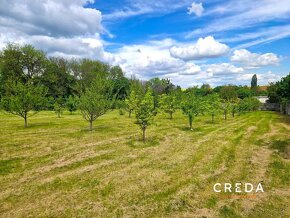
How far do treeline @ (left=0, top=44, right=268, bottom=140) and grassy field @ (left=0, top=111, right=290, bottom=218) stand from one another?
6.02 metres

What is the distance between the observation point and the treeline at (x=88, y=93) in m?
31.1

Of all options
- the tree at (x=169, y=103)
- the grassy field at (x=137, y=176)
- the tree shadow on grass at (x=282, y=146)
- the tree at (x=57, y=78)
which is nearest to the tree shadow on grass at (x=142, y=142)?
the grassy field at (x=137, y=176)

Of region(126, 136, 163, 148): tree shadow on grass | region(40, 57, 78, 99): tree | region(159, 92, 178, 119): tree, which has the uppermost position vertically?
region(40, 57, 78, 99): tree

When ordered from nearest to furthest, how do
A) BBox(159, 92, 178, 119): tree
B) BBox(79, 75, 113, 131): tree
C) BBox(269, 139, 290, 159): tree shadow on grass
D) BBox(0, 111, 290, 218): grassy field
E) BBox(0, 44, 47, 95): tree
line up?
BBox(0, 111, 290, 218): grassy field, BBox(269, 139, 290, 159): tree shadow on grass, BBox(79, 75, 113, 131): tree, BBox(159, 92, 178, 119): tree, BBox(0, 44, 47, 95): tree

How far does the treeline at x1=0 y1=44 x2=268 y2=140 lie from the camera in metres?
31.1

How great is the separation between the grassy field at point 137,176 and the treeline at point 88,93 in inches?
237

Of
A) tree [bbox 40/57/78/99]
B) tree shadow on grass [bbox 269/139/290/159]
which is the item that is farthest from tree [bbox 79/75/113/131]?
tree [bbox 40/57/78/99]

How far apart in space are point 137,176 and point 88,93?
18.1 metres

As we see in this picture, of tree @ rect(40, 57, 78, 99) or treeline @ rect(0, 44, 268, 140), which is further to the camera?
tree @ rect(40, 57, 78, 99)

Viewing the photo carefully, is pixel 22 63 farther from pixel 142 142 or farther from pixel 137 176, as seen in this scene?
pixel 137 176

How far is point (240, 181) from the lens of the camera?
14.6 metres

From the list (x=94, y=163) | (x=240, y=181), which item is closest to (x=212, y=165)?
(x=240, y=181)

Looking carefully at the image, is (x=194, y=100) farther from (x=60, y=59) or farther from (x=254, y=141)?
(x=60, y=59)

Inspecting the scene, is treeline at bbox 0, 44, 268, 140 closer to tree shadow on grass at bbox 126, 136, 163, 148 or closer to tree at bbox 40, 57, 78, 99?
tree at bbox 40, 57, 78, 99
